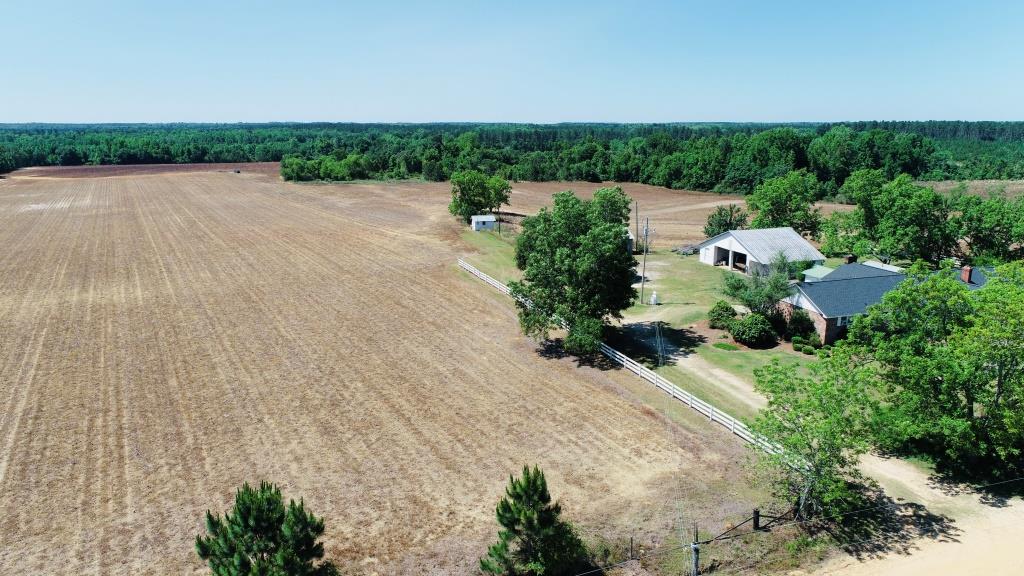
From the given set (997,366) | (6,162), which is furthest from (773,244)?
(6,162)

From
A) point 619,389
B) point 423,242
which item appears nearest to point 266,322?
point 619,389

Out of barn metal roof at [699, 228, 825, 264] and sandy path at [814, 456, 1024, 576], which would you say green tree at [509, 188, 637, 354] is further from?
barn metal roof at [699, 228, 825, 264]

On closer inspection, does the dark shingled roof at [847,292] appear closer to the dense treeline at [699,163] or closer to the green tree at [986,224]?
the green tree at [986,224]

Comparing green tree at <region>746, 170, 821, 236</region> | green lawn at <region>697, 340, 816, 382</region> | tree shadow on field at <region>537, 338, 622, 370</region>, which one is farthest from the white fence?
green tree at <region>746, 170, 821, 236</region>

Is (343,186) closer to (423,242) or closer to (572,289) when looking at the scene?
(423,242)

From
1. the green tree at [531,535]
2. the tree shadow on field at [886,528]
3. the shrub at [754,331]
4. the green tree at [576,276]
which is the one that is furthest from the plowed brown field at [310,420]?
the shrub at [754,331]

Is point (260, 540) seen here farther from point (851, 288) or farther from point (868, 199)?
point (868, 199)
